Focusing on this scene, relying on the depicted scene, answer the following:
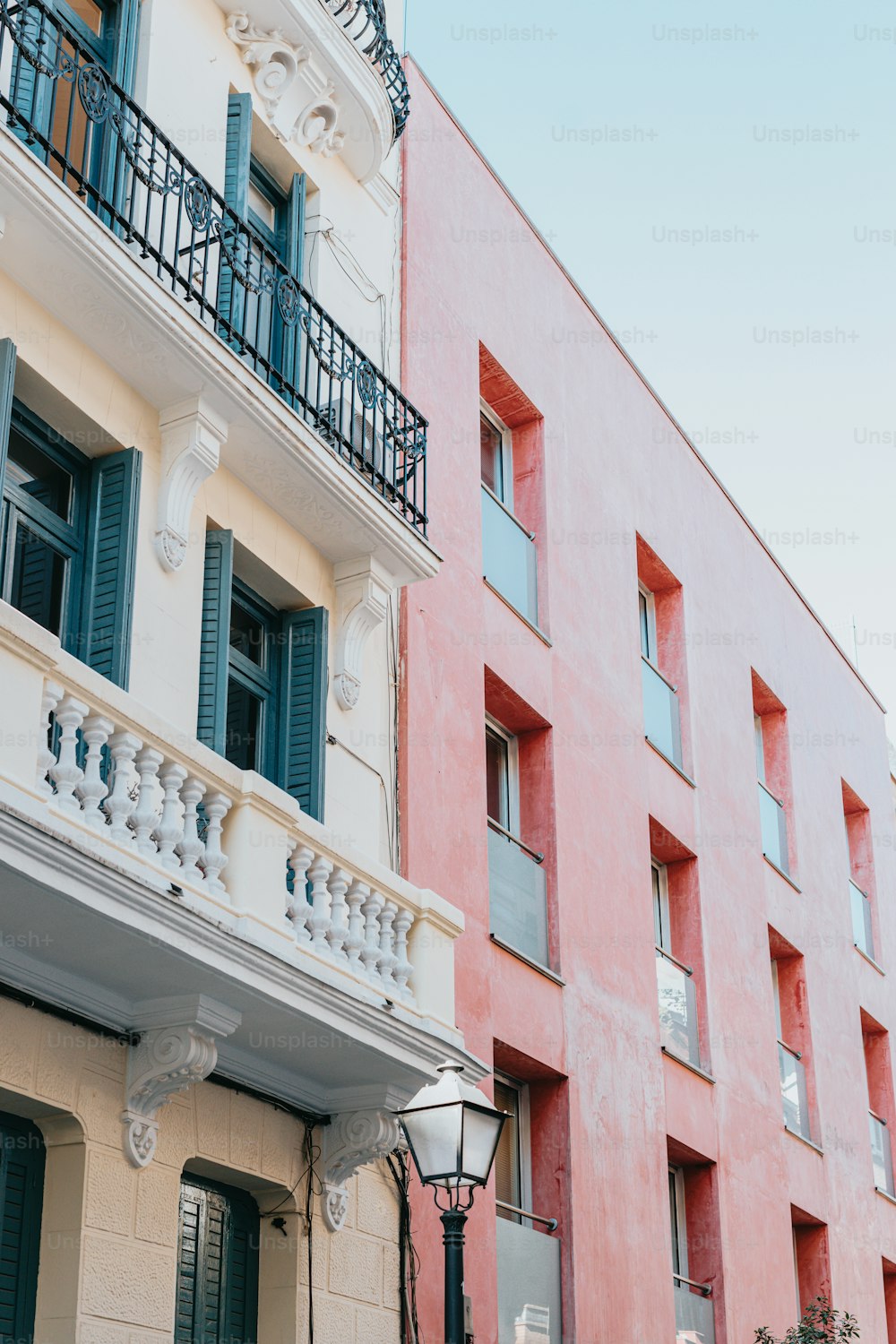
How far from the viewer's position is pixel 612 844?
53.3ft

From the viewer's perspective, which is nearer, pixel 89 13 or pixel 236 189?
pixel 89 13

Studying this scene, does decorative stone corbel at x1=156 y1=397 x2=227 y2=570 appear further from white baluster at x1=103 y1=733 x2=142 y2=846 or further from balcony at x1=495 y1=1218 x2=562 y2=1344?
balcony at x1=495 y1=1218 x2=562 y2=1344

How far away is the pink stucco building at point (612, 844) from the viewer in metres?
13.9

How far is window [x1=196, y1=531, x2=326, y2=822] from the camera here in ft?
38.1

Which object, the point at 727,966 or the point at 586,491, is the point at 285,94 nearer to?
the point at 586,491

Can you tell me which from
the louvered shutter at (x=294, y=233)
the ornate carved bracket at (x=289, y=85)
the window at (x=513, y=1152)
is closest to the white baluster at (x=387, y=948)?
the window at (x=513, y=1152)

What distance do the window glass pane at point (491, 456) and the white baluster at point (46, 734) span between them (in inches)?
343

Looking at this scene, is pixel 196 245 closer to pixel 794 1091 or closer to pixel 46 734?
pixel 46 734

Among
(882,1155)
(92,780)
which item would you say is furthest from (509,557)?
(882,1155)

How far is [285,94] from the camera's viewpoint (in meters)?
13.8

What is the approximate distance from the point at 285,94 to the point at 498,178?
416 centimetres

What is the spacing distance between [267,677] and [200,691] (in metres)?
1.26

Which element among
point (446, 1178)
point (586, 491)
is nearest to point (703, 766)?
point (586, 491)

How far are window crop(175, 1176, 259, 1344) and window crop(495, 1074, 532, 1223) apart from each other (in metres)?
3.29
